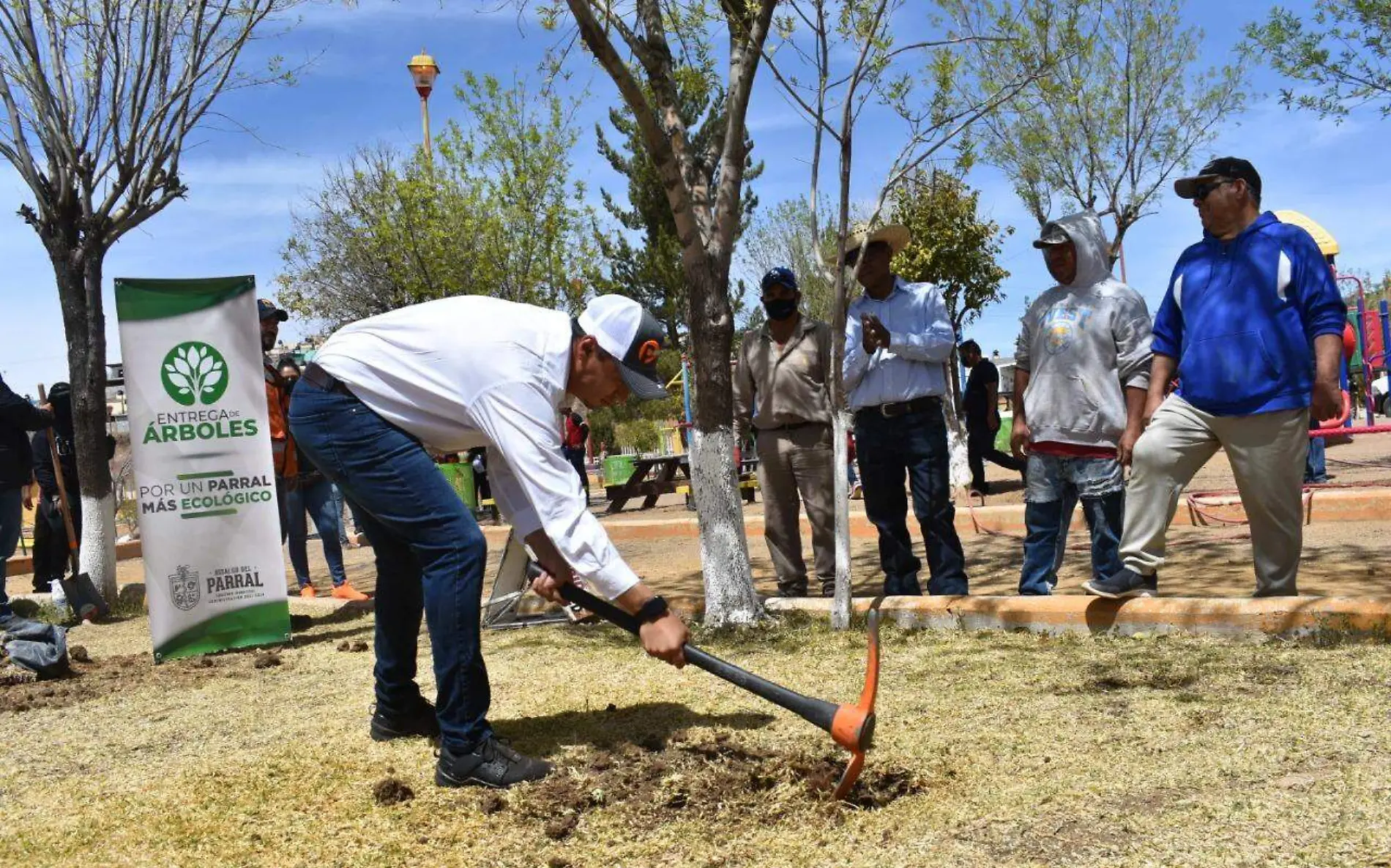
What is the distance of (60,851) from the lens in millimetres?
3051

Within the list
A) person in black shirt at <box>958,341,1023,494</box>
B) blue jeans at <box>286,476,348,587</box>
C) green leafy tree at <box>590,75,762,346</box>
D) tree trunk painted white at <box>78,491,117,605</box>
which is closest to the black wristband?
blue jeans at <box>286,476,348,587</box>

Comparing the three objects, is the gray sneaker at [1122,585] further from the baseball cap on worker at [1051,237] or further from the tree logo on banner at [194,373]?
the tree logo on banner at [194,373]

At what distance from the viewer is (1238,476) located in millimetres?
4488

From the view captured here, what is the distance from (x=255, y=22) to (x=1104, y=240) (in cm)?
677

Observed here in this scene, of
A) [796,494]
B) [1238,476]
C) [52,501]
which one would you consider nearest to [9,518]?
[52,501]

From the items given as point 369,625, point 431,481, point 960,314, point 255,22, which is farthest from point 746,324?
point 431,481

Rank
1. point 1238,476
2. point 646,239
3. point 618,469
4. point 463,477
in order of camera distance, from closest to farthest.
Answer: point 1238,476 → point 463,477 → point 618,469 → point 646,239

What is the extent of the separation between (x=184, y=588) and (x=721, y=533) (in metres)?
2.72

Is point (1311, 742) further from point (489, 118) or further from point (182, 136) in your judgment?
point (489, 118)

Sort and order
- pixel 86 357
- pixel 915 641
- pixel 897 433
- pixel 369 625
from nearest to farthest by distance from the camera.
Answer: pixel 915 641, pixel 897 433, pixel 369 625, pixel 86 357

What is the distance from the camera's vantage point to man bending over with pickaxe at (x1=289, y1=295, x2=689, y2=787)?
10.6 feet

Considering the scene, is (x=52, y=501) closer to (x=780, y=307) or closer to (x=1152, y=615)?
(x=780, y=307)

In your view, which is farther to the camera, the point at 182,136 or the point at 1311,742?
the point at 182,136

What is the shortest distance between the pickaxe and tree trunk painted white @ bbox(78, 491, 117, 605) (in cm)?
611
